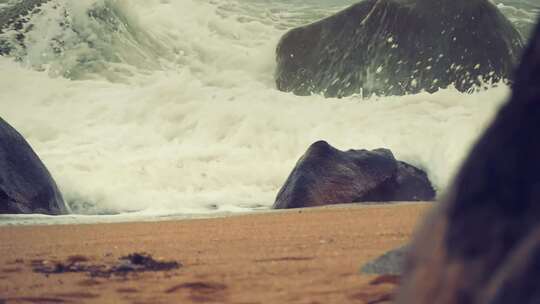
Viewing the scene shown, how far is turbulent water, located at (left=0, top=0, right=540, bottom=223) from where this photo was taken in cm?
1250

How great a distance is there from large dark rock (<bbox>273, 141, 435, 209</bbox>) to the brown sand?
2.12 metres

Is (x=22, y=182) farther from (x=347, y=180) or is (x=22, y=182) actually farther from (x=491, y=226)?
(x=491, y=226)

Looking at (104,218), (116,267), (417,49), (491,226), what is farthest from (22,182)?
(491,226)

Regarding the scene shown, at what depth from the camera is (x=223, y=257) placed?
477 centimetres

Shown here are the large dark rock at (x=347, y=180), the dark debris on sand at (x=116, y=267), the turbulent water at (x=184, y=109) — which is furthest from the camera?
the turbulent water at (x=184, y=109)

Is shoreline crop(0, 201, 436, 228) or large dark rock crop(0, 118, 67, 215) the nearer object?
shoreline crop(0, 201, 436, 228)

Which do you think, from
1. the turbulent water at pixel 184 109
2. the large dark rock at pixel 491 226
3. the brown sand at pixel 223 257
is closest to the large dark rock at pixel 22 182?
the turbulent water at pixel 184 109

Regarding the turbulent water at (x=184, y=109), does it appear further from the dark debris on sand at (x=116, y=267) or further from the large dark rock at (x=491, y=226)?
the large dark rock at (x=491, y=226)

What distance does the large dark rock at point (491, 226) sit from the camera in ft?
4.22

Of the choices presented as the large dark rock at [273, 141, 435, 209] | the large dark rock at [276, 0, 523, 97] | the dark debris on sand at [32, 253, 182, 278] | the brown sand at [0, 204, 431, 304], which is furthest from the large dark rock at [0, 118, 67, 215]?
the large dark rock at [276, 0, 523, 97]

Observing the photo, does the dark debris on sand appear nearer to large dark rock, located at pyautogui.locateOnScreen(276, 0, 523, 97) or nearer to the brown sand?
the brown sand

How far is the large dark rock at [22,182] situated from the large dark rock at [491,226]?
8.86 m

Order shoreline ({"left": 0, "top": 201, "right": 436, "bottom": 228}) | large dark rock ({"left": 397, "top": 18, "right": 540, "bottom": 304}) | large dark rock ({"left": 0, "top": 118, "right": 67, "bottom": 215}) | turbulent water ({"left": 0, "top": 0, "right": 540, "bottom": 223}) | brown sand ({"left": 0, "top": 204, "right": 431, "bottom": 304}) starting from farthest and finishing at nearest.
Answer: turbulent water ({"left": 0, "top": 0, "right": 540, "bottom": 223}) → large dark rock ({"left": 0, "top": 118, "right": 67, "bottom": 215}) → shoreline ({"left": 0, "top": 201, "right": 436, "bottom": 228}) → brown sand ({"left": 0, "top": 204, "right": 431, "bottom": 304}) → large dark rock ({"left": 397, "top": 18, "right": 540, "bottom": 304})

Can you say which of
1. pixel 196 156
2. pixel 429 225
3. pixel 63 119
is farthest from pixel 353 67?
pixel 429 225
